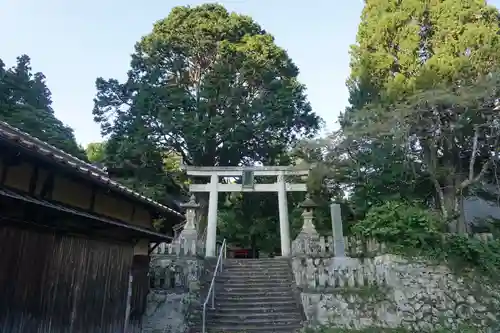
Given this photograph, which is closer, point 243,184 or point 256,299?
point 256,299

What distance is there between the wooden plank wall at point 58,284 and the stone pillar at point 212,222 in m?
8.88

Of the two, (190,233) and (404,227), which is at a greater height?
(190,233)

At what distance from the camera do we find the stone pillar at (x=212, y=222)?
52.2 ft

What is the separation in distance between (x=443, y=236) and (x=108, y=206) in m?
8.85

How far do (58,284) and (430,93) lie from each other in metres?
11.2

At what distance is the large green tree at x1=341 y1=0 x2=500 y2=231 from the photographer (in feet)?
38.2

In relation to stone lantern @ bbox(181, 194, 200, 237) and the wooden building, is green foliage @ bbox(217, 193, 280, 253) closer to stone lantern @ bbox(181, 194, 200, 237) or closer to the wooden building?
stone lantern @ bbox(181, 194, 200, 237)

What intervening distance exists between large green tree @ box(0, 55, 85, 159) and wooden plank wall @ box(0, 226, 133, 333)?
10826 millimetres

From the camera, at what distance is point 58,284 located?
5227mm

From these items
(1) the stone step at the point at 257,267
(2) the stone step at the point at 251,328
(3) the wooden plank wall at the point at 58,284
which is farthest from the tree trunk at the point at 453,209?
(3) the wooden plank wall at the point at 58,284

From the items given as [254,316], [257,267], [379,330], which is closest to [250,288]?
[257,267]

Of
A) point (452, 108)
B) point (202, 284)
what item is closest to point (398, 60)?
point (452, 108)

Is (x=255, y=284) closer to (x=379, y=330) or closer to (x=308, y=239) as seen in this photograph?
(x=308, y=239)

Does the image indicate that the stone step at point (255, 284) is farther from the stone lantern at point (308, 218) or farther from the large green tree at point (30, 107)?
the large green tree at point (30, 107)
